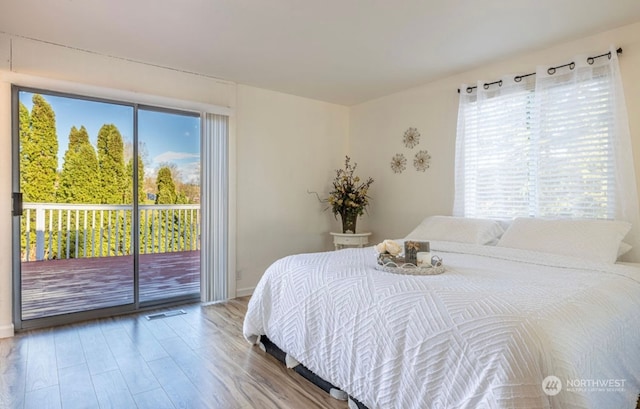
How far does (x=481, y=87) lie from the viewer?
3371mm

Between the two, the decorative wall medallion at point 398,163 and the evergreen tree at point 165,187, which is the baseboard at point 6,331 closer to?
the evergreen tree at point 165,187

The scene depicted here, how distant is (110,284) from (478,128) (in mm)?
4020

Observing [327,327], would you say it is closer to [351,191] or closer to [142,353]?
[142,353]

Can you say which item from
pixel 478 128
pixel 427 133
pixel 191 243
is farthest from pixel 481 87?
pixel 191 243

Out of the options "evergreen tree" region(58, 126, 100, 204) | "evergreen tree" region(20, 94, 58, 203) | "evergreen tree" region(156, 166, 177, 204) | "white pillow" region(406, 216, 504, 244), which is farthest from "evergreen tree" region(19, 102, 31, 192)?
"white pillow" region(406, 216, 504, 244)

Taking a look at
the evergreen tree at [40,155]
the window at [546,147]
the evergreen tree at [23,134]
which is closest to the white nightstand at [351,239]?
the window at [546,147]

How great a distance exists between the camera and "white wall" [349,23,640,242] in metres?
2.58

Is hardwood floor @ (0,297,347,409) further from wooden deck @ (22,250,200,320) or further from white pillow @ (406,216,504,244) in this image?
white pillow @ (406,216,504,244)

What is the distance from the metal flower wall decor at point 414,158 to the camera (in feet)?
12.9

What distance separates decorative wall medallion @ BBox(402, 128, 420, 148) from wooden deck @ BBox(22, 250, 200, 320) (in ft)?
9.07

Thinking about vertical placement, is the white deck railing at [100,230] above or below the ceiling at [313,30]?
below

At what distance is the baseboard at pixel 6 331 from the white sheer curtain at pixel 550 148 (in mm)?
4047

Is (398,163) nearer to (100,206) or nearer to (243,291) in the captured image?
(243,291)

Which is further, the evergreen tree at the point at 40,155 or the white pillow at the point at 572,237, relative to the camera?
the evergreen tree at the point at 40,155
